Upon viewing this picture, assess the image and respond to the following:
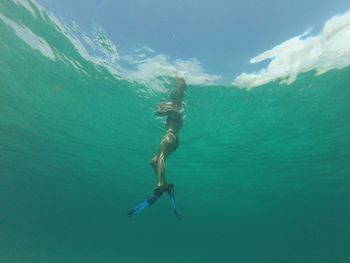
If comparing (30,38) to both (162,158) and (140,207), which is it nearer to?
(162,158)

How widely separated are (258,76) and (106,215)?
73.0 metres

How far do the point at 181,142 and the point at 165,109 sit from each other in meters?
7.94

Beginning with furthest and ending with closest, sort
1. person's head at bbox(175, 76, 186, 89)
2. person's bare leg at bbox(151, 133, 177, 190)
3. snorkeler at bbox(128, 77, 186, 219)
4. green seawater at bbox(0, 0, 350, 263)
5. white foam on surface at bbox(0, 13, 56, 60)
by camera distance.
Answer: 1. green seawater at bbox(0, 0, 350, 263)
2. person's head at bbox(175, 76, 186, 89)
3. white foam on surface at bbox(0, 13, 56, 60)
4. person's bare leg at bbox(151, 133, 177, 190)
5. snorkeler at bbox(128, 77, 186, 219)

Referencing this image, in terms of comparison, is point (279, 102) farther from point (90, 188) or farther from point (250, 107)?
point (90, 188)

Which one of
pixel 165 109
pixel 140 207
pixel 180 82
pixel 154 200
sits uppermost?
pixel 180 82

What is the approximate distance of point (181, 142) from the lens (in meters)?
24.5

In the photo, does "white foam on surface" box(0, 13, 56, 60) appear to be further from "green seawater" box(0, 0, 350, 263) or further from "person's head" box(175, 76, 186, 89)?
"person's head" box(175, 76, 186, 89)

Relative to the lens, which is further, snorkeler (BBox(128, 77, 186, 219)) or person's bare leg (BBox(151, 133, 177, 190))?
person's bare leg (BBox(151, 133, 177, 190))

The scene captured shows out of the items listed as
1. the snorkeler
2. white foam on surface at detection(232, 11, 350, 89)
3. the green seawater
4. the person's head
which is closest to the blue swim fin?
the snorkeler

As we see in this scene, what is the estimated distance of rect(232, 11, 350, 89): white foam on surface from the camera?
40.7ft

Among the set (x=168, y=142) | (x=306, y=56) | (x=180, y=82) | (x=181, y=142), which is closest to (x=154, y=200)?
(x=168, y=142)

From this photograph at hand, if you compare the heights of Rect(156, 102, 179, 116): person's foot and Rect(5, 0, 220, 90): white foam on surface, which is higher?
Rect(5, 0, 220, 90): white foam on surface

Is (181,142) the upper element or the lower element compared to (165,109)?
upper

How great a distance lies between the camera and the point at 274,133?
73.6 feet
